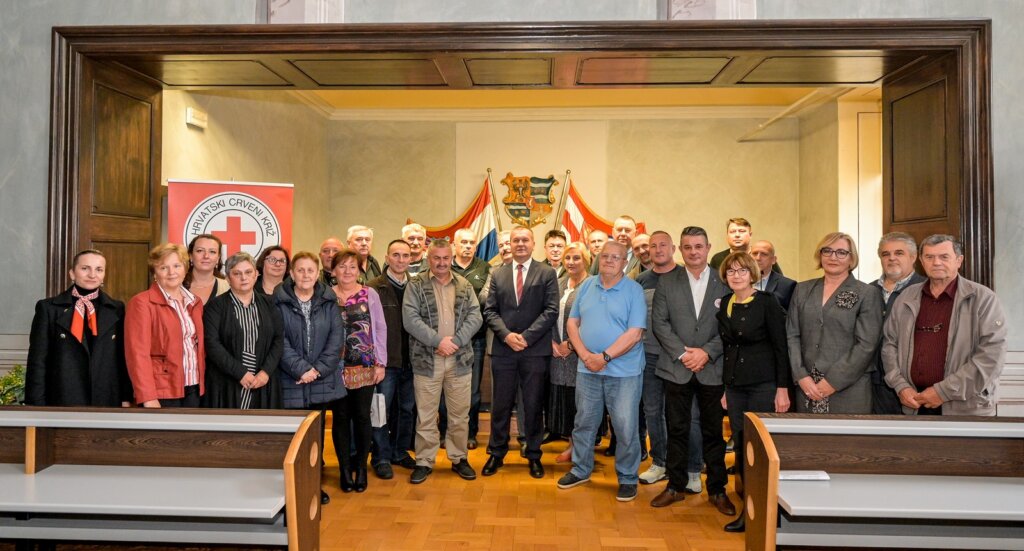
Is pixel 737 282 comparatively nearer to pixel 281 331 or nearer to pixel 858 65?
pixel 858 65

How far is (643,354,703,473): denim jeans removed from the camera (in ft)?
14.6

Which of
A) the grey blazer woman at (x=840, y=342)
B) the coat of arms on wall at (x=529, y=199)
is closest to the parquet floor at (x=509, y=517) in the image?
the grey blazer woman at (x=840, y=342)

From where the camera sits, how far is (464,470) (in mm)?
4625

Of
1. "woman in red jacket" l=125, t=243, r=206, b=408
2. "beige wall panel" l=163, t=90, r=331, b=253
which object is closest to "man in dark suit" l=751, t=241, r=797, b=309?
"woman in red jacket" l=125, t=243, r=206, b=408

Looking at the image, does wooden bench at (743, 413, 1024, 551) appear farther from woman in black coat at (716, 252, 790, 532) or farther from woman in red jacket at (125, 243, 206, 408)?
woman in red jacket at (125, 243, 206, 408)

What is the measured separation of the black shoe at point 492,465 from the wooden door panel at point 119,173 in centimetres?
230

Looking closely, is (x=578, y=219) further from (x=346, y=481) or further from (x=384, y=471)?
(x=346, y=481)

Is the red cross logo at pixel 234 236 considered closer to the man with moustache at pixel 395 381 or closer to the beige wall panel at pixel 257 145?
the beige wall panel at pixel 257 145

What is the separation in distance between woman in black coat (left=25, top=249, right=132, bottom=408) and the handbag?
1.34 meters

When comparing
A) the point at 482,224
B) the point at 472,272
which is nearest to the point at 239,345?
the point at 472,272

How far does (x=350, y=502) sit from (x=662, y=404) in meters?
1.80

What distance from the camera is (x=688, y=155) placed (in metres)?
8.84

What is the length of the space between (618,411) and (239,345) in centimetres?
196

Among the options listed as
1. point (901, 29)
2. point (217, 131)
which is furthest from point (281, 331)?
point (901, 29)
